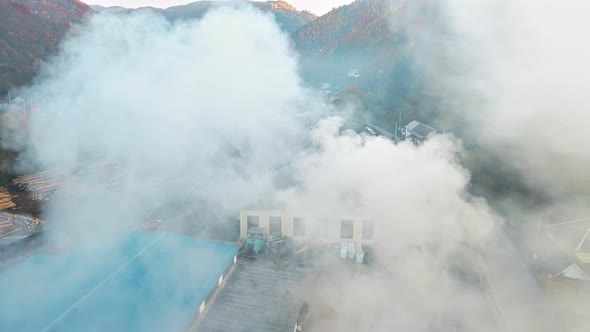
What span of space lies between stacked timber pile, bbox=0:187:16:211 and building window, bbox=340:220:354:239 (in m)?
9.55

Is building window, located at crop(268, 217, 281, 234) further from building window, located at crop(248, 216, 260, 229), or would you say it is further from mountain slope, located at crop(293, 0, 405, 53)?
mountain slope, located at crop(293, 0, 405, 53)

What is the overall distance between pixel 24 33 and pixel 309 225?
15.5 metres

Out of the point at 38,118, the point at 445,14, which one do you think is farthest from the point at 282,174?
the point at 445,14

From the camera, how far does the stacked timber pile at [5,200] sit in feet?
35.9

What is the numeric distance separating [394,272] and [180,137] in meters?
6.39

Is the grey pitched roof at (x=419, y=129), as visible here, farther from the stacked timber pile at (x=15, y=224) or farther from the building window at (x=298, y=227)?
the stacked timber pile at (x=15, y=224)

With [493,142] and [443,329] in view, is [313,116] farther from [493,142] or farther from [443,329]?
[443,329]

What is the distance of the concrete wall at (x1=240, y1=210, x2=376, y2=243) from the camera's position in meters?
8.00

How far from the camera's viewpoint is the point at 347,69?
2620 centimetres

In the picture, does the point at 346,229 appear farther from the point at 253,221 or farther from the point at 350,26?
the point at 350,26

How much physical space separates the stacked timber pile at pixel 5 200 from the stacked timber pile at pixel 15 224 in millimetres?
1131

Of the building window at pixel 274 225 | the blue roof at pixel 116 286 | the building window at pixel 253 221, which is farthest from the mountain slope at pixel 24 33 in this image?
the building window at pixel 274 225

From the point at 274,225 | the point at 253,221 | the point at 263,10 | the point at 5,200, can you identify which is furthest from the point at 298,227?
the point at 5,200

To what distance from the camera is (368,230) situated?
26.3 feet
